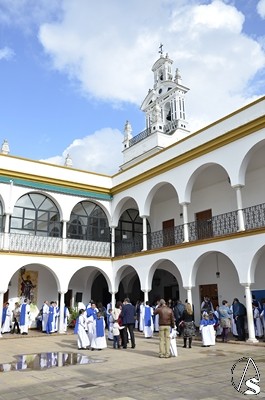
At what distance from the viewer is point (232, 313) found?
498 inches

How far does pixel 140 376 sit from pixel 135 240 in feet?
40.0

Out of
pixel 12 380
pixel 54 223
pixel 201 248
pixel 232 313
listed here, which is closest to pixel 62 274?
pixel 54 223

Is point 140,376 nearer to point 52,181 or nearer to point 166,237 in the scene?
point 166,237

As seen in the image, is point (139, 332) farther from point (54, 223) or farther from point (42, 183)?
point (42, 183)

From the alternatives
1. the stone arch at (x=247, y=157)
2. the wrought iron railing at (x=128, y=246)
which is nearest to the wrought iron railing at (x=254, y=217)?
the stone arch at (x=247, y=157)

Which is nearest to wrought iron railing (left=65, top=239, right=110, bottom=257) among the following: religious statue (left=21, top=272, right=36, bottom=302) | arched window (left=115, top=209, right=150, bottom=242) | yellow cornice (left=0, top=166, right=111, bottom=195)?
arched window (left=115, top=209, right=150, bottom=242)

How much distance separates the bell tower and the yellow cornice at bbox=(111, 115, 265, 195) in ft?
34.3

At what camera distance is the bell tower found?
28.3 meters

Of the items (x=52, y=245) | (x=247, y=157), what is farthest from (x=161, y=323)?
(x=52, y=245)

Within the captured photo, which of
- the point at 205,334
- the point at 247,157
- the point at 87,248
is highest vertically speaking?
the point at 247,157

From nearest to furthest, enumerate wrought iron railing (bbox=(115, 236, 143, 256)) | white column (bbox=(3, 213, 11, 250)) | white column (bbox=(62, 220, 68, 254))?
white column (bbox=(3, 213, 11, 250)) < white column (bbox=(62, 220, 68, 254)) < wrought iron railing (bbox=(115, 236, 143, 256))

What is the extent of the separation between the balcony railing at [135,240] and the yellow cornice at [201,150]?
7.77 ft

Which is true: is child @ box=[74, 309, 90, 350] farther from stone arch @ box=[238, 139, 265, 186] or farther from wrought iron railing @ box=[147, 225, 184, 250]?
stone arch @ box=[238, 139, 265, 186]

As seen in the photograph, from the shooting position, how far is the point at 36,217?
1706cm
